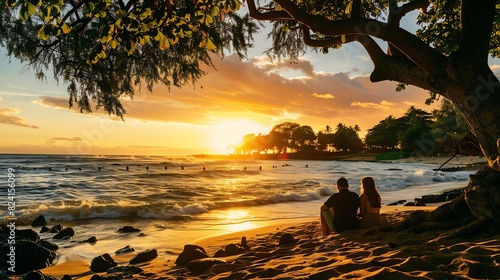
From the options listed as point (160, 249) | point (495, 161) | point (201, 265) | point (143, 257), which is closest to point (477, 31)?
point (495, 161)

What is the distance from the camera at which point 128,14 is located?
5.33 m

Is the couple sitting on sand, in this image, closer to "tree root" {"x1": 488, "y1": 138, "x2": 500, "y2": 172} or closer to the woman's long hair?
the woman's long hair

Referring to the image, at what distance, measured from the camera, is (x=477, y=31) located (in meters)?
5.44

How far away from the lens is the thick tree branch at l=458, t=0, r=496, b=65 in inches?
210

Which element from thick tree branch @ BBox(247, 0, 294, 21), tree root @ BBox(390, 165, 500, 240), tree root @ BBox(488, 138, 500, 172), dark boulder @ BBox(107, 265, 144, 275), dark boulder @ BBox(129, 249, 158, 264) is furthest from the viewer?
dark boulder @ BBox(129, 249, 158, 264)

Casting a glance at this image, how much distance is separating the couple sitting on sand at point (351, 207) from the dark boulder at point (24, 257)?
20.1 ft

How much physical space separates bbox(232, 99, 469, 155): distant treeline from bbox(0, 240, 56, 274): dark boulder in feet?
204

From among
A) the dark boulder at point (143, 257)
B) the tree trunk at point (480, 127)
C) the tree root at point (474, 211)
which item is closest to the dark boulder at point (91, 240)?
the dark boulder at point (143, 257)

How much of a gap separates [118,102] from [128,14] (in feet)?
14.3

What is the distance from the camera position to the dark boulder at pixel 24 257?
668 centimetres

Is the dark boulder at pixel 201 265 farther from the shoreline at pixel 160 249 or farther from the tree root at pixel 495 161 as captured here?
the tree root at pixel 495 161

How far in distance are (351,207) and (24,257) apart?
700 centimetres

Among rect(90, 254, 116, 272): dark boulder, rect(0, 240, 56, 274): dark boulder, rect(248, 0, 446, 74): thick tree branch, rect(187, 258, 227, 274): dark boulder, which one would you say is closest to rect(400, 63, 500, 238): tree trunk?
rect(248, 0, 446, 74): thick tree branch

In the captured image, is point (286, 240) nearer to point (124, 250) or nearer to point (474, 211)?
point (474, 211)
